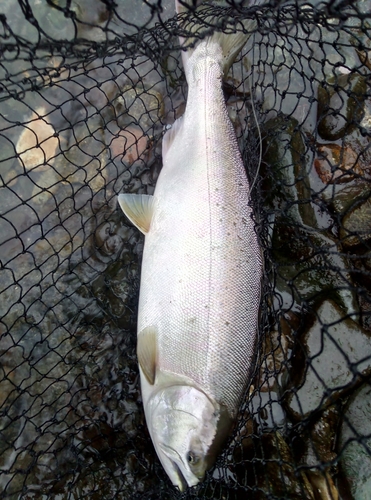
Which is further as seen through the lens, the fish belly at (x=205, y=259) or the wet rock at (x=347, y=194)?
the wet rock at (x=347, y=194)

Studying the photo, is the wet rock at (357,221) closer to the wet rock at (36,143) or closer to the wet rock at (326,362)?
the wet rock at (326,362)

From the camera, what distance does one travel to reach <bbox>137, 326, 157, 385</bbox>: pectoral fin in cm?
261

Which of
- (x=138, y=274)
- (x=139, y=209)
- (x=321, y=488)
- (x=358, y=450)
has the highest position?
(x=139, y=209)

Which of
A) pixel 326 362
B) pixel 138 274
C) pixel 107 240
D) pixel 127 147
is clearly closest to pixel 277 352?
pixel 326 362

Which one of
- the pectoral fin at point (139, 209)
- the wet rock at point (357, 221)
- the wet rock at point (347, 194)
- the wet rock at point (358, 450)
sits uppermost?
the wet rock at point (347, 194)

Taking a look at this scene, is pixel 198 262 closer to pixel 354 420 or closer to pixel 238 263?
pixel 238 263

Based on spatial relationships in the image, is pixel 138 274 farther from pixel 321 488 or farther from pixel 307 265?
pixel 321 488

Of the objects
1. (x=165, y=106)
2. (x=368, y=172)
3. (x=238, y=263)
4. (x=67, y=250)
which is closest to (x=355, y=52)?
(x=368, y=172)

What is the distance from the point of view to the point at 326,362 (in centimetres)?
295

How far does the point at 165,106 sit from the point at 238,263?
170cm

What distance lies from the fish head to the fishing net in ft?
0.43

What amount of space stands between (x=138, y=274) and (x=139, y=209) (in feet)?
1.83

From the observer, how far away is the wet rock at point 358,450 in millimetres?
2781

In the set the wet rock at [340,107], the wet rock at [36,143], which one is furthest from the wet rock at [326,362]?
the wet rock at [36,143]
